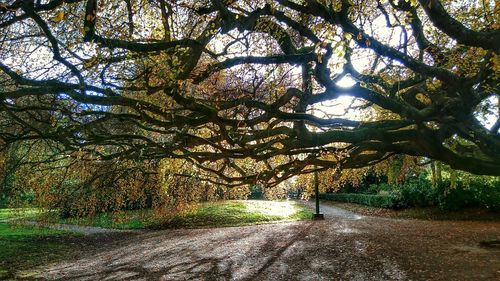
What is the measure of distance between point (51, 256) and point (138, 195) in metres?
3.36

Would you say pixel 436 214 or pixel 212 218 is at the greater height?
pixel 436 214

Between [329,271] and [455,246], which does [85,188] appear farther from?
[455,246]

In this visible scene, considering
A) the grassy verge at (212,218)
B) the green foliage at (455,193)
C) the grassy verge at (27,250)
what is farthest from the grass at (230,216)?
the grassy verge at (27,250)

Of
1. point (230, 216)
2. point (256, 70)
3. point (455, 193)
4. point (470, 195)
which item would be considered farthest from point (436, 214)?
point (256, 70)

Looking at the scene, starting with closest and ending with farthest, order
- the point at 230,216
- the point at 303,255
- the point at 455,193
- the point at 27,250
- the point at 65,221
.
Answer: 1. the point at 303,255
2. the point at 27,250
3. the point at 455,193
4. the point at 230,216
5. the point at 65,221

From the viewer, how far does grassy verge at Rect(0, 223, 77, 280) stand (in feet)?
34.9

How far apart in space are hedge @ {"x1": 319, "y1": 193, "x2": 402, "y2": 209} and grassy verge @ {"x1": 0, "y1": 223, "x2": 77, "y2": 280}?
16187mm

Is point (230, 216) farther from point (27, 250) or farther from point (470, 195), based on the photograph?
point (470, 195)

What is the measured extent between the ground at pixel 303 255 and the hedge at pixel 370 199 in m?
6.20

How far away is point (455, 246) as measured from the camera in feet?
35.4

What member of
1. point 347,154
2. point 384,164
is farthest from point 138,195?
point 384,164

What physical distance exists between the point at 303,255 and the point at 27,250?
9.67 m

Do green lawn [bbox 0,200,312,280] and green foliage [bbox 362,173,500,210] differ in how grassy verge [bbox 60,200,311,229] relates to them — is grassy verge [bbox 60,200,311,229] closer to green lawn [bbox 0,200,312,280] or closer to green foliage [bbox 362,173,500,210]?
green lawn [bbox 0,200,312,280]

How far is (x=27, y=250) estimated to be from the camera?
14.2m
